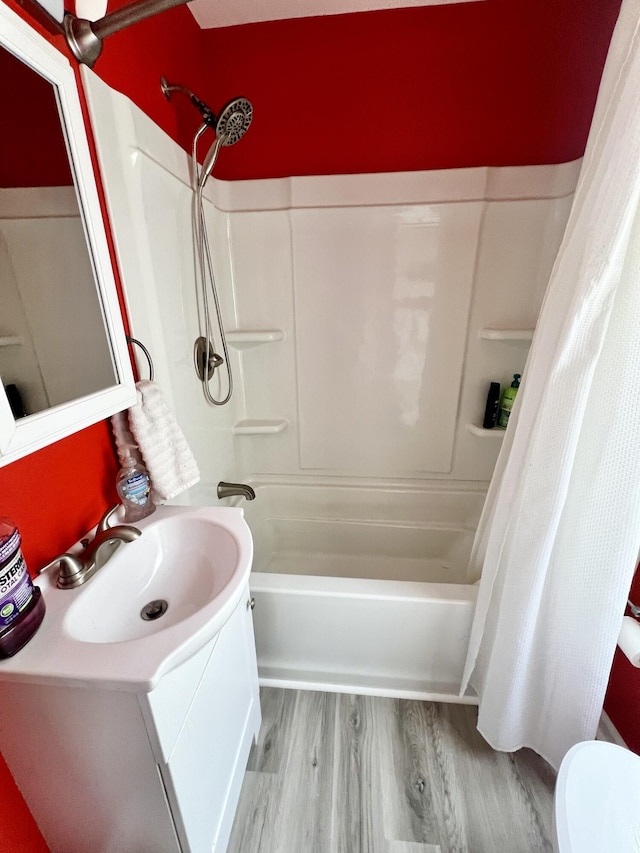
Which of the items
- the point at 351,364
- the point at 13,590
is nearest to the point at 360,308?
the point at 351,364

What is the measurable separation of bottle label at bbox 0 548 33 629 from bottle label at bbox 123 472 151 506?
1.01 feet

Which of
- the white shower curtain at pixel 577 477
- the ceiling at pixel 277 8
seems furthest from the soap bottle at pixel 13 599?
the ceiling at pixel 277 8

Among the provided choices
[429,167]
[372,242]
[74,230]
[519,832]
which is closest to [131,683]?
[74,230]

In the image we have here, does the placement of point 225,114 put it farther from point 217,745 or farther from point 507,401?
point 217,745

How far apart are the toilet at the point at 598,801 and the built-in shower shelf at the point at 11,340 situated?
1.30m

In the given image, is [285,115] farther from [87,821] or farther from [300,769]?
[300,769]

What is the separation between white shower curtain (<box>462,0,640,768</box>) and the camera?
73 cm

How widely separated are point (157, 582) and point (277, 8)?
198 centimetres

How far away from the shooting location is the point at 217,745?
0.82 metres

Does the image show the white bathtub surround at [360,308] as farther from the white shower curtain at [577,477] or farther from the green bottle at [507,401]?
the white shower curtain at [577,477]

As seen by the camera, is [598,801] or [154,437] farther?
[154,437]

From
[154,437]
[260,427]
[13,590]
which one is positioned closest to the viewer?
[13,590]

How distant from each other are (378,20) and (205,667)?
2.16 metres

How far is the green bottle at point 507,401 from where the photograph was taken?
159 cm
